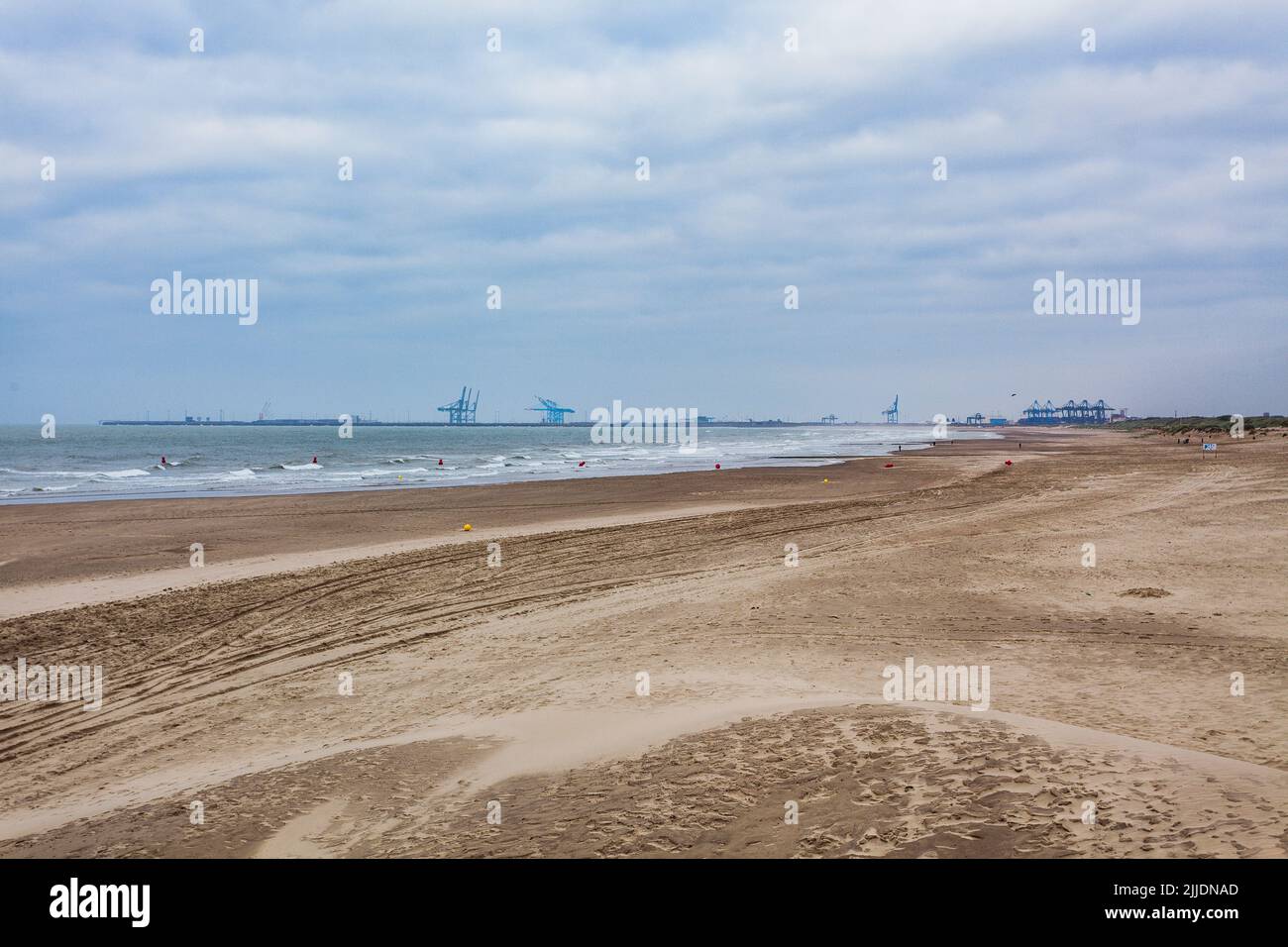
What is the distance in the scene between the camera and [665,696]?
7.80 m

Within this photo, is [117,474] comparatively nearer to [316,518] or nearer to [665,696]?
[316,518]

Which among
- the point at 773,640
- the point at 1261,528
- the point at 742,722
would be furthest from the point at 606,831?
the point at 1261,528

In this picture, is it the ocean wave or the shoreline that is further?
the ocean wave

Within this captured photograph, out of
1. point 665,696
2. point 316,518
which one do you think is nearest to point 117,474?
point 316,518

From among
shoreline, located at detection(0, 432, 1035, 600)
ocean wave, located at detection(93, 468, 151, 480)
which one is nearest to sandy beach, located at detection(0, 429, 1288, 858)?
shoreline, located at detection(0, 432, 1035, 600)

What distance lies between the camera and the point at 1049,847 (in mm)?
4340

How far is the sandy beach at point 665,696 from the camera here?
16.4 ft

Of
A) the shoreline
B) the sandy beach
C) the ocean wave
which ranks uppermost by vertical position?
the ocean wave

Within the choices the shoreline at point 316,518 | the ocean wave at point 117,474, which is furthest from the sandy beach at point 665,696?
the ocean wave at point 117,474

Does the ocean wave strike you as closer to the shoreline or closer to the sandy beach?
the shoreline

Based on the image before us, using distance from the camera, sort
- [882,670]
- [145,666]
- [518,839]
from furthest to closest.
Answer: [145,666] → [882,670] → [518,839]

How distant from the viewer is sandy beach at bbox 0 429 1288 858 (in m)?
5.00

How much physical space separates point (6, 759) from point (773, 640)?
7.75 metres

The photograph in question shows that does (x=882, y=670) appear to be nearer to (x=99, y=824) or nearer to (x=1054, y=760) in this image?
(x=1054, y=760)
